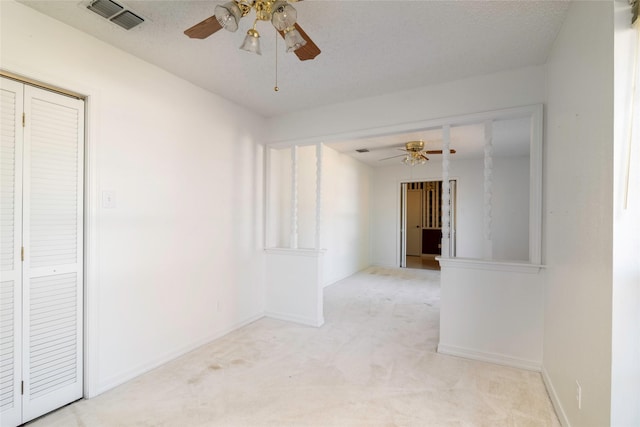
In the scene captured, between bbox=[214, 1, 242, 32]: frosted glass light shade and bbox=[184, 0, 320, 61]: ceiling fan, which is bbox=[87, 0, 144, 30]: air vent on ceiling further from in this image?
bbox=[214, 1, 242, 32]: frosted glass light shade

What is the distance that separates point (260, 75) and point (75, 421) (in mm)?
2825

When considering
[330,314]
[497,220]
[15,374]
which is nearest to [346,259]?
[330,314]

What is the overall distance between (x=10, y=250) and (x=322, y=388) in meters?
2.17

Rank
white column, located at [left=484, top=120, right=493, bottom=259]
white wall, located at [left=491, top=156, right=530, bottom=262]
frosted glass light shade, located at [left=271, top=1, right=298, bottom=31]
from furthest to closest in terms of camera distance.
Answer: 1. white wall, located at [left=491, top=156, right=530, bottom=262]
2. white column, located at [left=484, top=120, right=493, bottom=259]
3. frosted glass light shade, located at [left=271, top=1, right=298, bottom=31]

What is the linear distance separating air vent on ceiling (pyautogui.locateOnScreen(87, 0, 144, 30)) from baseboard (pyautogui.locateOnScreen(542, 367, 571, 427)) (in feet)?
11.7

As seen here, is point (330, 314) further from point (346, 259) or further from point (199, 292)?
point (346, 259)

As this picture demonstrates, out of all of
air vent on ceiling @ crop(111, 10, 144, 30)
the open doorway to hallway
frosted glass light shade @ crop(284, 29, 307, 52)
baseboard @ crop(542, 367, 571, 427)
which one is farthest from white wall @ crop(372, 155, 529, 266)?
air vent on ceiling @ crop(111, 10, 144, 30)

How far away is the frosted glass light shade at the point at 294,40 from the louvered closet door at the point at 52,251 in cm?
159

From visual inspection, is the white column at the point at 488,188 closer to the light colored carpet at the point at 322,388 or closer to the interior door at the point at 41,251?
the light colored carpet at the point at 322,388

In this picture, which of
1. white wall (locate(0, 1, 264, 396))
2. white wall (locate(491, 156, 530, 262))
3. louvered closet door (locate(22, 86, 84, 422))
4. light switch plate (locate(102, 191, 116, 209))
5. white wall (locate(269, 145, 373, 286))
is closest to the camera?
louvered closet door (locate(22, 86, 84, 422))

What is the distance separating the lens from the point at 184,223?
2697 millimetres

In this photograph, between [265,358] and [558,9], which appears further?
[265,358]

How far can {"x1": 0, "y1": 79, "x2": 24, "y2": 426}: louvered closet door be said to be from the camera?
1.70 meters

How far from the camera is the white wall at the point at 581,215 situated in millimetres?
1284
